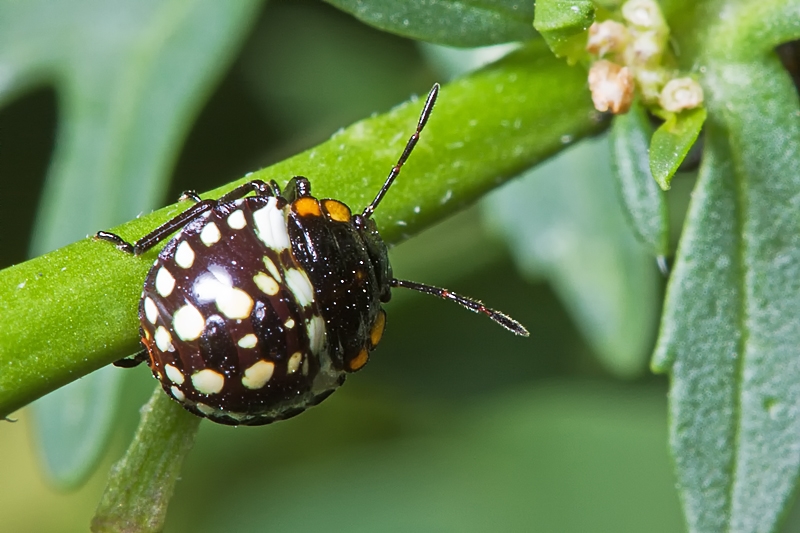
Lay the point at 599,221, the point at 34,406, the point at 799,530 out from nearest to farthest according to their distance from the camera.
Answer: the point at 34,406
the point at 599,221
the point at 799,530

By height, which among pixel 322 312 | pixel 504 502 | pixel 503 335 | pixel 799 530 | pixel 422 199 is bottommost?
pixel 799 530

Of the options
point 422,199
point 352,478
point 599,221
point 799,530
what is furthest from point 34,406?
point 799,530

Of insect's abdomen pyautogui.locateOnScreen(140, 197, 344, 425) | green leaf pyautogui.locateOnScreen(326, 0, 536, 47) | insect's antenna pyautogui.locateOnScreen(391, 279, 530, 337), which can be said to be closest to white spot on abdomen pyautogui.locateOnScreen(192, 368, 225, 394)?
insect's abdomen pyautogui.locateOnScreen(140, 197, 344, 425)

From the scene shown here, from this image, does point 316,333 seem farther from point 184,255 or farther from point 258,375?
point 184,255

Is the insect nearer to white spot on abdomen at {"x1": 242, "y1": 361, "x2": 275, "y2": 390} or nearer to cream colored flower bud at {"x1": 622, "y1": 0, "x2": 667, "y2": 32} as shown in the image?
white spot on abdomen at {"x1": 242, "y1": 361, "x2": 275, "y2": 390}

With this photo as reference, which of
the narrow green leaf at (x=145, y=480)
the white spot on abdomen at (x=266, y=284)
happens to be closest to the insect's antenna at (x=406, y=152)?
the white spot on abdomen at (x=266, y=284)

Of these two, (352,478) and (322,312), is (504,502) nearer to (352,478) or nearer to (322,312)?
(352,478)

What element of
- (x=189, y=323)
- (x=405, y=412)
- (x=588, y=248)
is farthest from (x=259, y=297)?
(x=405, y=412)
